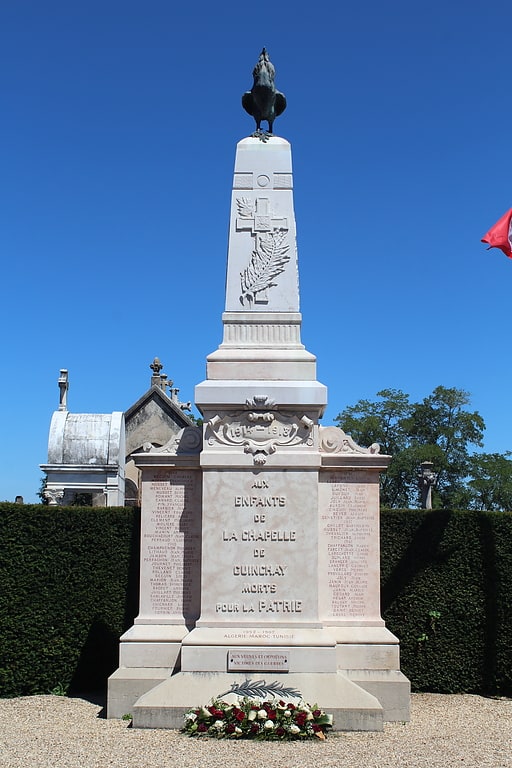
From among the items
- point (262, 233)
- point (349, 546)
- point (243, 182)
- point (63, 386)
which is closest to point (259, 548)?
point (349, 546)

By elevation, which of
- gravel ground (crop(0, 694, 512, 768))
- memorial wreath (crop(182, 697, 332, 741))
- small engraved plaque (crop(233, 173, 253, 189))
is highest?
small engraved plaque (crop(233, 173, 253, 189))

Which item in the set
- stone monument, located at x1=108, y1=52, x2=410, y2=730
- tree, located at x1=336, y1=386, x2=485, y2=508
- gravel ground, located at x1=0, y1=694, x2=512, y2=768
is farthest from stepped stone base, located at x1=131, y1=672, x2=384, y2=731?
tree, located at x1=336, y1=386, x2=485, y2=508

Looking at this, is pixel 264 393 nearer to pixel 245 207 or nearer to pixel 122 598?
pixel 245 207

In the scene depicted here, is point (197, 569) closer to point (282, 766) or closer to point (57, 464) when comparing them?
point (282, 766)

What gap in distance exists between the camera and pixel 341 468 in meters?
9.61

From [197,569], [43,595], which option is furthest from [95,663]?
[197,569]

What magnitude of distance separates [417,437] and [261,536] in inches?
1580

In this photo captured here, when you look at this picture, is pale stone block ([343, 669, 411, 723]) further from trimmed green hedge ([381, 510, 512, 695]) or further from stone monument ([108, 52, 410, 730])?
A: trimmed green hedge ([381, 510, 512, 695])

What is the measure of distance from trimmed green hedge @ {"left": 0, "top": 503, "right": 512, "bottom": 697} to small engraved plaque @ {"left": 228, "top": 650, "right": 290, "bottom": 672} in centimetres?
283

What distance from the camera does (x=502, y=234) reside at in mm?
10742

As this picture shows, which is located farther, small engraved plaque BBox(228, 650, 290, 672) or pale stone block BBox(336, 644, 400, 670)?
pale stone block BBox(336, 644, 400, 670)

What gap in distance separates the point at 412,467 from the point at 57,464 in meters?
30.8

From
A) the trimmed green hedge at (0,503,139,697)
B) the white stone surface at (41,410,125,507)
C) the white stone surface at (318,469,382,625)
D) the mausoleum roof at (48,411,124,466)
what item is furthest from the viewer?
the mausoleum roof at (48,411,124,466)

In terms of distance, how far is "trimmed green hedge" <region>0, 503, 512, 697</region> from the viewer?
10.9m
